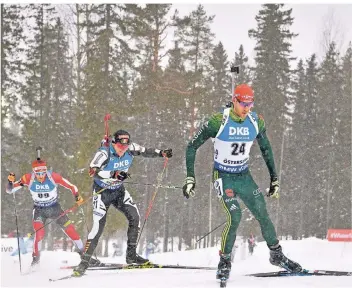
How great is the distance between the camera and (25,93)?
93.9ft

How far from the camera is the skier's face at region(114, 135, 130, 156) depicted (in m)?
8.14

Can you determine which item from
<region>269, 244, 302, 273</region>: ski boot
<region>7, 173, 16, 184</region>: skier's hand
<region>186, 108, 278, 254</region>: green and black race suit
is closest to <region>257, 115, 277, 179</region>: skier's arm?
<region>186, 108, 278, 254</region>: green and black race suit

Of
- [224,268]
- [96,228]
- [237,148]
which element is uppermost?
[237,148]

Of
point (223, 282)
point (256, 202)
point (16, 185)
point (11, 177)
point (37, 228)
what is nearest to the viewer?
point (223, 282)

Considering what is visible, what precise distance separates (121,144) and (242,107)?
110 inches

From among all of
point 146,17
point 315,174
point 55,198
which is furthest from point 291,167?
point 55,198

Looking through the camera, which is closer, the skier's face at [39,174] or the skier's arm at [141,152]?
the skier's arm at [141,152]

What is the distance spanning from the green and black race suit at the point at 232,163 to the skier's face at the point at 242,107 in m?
0.07

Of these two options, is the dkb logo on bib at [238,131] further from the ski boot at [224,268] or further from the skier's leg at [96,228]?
the skier's leg at [96,228]

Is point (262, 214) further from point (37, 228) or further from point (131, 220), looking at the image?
point (37, 228)

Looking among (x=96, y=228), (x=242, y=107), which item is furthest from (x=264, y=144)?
(x=96, y=228)

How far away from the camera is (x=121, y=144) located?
26.8ft

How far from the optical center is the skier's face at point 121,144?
814 cm

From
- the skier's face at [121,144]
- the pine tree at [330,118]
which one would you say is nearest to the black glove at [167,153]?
the skier's face at [121,144]
